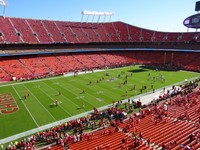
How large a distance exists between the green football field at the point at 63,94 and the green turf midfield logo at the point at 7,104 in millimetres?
445

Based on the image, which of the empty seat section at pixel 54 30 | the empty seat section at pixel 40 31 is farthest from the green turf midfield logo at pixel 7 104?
the empty seat section at pixel 54 30

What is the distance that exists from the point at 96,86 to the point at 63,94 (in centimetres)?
707

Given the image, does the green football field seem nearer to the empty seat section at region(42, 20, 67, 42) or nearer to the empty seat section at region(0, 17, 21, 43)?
the empty seat section at region(0, 17, 21, 43)

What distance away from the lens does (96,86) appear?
40406 mm

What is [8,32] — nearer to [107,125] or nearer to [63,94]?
[63,94]

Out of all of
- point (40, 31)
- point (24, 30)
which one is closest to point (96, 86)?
point (24, 30)

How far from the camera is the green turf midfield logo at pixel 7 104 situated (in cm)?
2890

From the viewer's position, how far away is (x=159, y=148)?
17469 mm

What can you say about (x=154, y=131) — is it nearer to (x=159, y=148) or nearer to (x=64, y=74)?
(x=159, y=148)

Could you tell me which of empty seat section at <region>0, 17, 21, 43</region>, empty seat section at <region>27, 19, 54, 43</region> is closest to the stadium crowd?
empty seat section at <region>0, 17, 21, 43</region>

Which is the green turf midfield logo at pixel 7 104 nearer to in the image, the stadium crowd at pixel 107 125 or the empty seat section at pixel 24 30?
the stadium crowd at pixel 107 125

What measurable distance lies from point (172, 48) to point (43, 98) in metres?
50.8

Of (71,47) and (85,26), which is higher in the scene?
(85,26)

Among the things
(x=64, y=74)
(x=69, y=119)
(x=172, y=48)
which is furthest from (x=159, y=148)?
(x=172, y=48)
